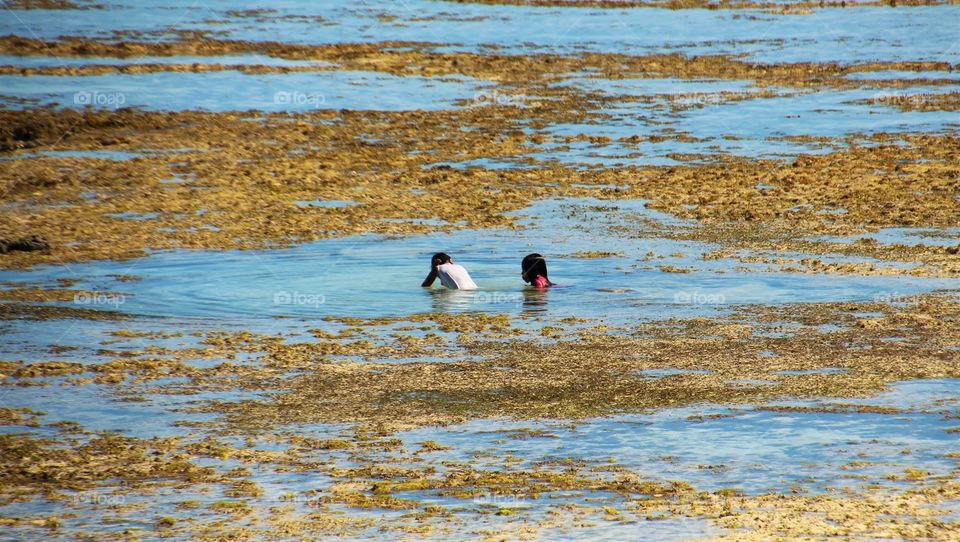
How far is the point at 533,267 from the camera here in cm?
1602

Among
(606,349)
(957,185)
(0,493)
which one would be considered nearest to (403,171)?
(957,185)

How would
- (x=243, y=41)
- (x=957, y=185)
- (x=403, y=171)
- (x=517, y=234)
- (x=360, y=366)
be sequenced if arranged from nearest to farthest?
(x=360, y=366) → (x=517, y=234) → (x=957, y=185) → (x=403, y=171) → (x=243, y=41)

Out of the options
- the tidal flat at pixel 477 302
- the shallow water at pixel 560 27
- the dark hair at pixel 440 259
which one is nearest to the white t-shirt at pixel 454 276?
the dark hair at pixel 440 259

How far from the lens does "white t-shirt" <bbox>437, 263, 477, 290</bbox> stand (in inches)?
623

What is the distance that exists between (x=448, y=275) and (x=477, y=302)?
0.51m

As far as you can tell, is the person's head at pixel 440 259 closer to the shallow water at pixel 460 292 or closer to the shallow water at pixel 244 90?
the shallow water at pixel 460 292

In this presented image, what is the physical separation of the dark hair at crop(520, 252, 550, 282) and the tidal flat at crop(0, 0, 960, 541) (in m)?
0.34

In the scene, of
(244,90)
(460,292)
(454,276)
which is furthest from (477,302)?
(244,90)

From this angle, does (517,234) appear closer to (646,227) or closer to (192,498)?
(646,227)

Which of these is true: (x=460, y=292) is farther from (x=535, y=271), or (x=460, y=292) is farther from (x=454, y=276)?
(x=535, y=271)

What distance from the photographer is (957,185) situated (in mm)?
22156

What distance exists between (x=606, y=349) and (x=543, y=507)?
15.4ft

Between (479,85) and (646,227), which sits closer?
(646,227)

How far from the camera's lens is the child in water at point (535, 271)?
52.4ft
